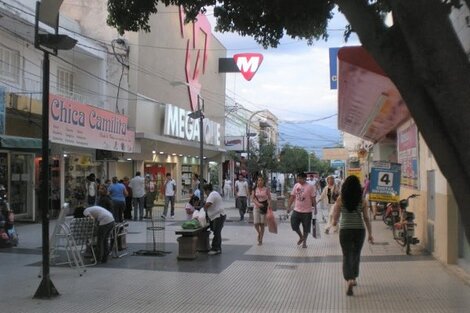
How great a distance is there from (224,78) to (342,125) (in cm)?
2216

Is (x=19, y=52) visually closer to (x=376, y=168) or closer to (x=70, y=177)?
(x=70, y=177)

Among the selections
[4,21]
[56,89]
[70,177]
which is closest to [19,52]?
[4,21]

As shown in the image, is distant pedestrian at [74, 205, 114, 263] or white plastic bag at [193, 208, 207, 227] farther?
white plastic bag at [193, 208, 207, 227]

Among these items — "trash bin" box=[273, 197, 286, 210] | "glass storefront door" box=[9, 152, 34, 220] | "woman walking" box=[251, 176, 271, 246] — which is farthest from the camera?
"trash bin" box=[273, 197, 286, 210]

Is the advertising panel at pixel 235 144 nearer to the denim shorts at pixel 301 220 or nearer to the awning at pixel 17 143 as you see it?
the awning at pixel 17 143

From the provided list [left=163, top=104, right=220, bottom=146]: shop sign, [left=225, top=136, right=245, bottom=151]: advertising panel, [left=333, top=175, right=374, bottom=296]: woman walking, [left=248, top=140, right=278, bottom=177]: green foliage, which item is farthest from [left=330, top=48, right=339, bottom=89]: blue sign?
[left=225, top=136, right=245, bottom=151]: advertising panel

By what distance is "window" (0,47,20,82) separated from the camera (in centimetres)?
1776

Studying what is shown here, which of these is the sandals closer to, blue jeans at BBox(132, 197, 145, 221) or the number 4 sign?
the number 4 sign

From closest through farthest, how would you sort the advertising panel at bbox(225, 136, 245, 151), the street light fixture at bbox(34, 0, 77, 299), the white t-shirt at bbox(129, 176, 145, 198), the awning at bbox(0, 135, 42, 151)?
1. the street light fixture at bbox(34, 0, 77, 299)
2. the awning at bbox(0, 135, 42, 151)
3. the white t-shirt at bbox(129, 176, 145, 198)
4. the advertising panel at bbox(225, 136, 245, 151)

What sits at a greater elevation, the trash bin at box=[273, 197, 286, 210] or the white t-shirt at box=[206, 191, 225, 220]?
the white t-shirt at box=[206, 191, 225, 220]

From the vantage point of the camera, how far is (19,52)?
18.6 m

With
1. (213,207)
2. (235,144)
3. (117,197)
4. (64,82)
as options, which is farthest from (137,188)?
(235,144)

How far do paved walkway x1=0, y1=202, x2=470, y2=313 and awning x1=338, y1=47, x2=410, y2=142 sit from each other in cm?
296

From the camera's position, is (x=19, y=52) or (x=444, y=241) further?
(x=19, y=52)
